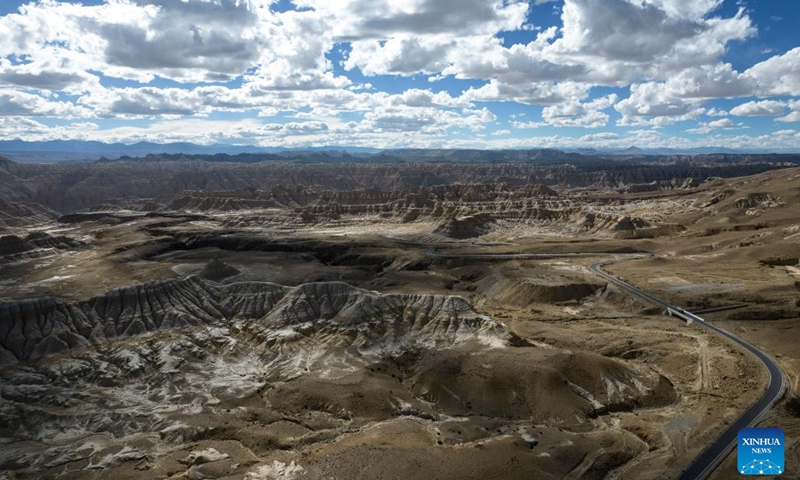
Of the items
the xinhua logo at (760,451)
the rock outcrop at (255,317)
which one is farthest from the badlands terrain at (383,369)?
the xinhua logo at (760,451)

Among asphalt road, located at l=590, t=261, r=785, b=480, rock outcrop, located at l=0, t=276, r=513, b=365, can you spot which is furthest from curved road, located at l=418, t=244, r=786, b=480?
rock outcrop, located at l=0, t=276, r=513, b=365

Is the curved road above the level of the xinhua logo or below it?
below

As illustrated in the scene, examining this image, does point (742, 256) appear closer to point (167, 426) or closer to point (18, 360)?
point (167, 426)

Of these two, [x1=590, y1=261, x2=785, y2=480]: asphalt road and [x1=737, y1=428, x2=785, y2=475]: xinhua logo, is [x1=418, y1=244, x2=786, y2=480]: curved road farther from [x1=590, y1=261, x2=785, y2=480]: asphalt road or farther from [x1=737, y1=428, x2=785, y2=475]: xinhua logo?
[x1=737, y1=428, x2=785, y2=475]: xinhua logo

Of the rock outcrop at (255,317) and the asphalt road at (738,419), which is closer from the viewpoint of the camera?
the asphalt road at (738,419)

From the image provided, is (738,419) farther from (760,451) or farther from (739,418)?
(760,451)

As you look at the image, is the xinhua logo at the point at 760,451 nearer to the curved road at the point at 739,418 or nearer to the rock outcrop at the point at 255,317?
the curved road at the point at 739,418

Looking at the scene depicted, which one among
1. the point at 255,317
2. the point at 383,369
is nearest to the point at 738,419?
the point at 383,369

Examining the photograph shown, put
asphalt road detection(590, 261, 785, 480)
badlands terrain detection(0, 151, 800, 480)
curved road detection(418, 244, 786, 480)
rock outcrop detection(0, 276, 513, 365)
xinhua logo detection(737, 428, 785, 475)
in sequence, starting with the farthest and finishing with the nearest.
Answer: rock outcrop detection(0, 276, 513, 365) → badlands terrain detection(0, 151, 800, 480) → curved road detection(418, 244, 786, 480) → asphalt road detection(590, 261, 785, 480) → xinhua logo detection(737, 428, 785, 475)
